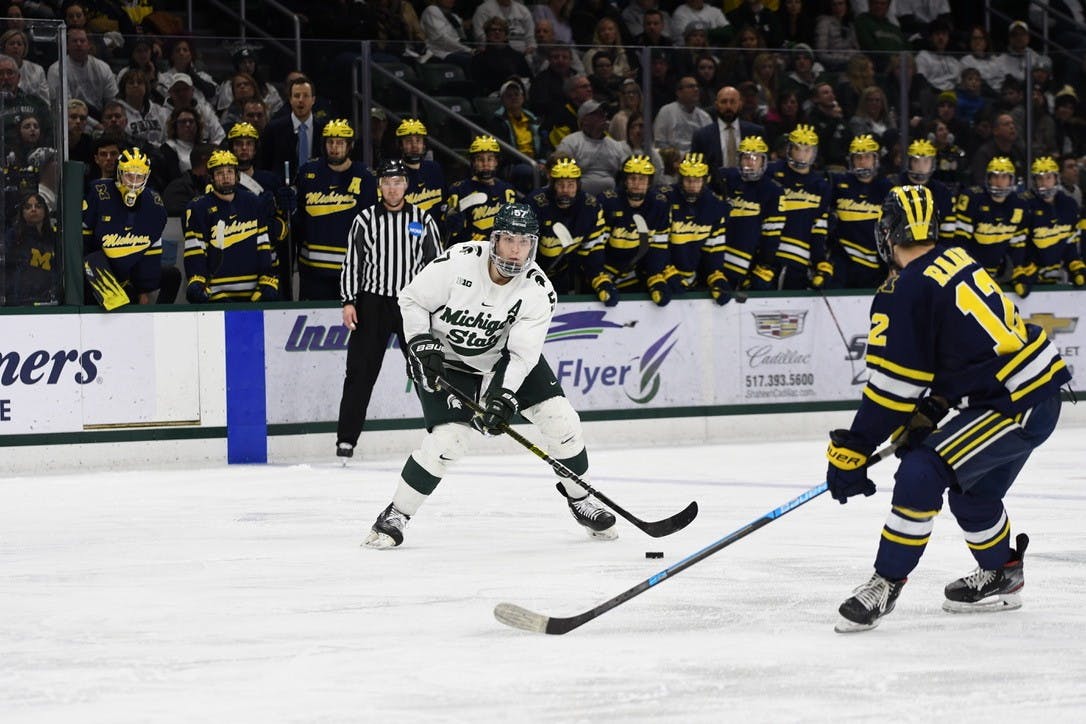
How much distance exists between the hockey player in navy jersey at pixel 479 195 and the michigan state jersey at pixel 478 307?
3.70 meters

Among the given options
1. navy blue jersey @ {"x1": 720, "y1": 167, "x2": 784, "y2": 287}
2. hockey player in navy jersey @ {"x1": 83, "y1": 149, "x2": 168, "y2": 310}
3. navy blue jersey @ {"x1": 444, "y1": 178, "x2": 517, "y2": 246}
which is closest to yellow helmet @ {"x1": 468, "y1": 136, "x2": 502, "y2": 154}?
navy blue jersey @ {"x1": 444, "y1": 178, "x2": 517, "y2": 246}

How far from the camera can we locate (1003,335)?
4.32 metres

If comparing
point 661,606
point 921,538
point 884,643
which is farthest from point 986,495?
point 661,606

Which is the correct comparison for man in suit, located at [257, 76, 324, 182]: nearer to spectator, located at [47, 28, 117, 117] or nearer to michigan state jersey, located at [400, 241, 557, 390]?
spectator, located at [47, 28, 117, 117]

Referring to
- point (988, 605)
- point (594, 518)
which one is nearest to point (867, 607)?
point (988, 605)

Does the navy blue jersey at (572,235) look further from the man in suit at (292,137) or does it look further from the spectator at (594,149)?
the man in suit at (292,137)

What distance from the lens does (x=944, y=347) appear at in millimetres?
4344

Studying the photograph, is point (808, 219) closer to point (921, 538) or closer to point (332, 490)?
point (332, 490)

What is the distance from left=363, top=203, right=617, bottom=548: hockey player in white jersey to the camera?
6.04 m

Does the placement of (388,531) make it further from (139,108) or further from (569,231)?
(569,231)

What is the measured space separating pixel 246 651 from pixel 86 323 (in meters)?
5.18

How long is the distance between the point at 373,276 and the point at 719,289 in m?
2.45

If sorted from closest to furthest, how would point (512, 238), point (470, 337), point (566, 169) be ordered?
point (512, 238) → point (470, 337) → point (566, 169)

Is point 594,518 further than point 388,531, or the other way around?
point 594,518
